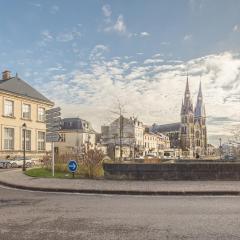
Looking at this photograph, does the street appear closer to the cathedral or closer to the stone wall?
the stone wall

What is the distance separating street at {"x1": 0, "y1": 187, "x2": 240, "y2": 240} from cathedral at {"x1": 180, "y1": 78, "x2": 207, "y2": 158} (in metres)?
155

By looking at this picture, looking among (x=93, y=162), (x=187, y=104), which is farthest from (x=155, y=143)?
(x=93, y=162)

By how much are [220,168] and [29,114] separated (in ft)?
154

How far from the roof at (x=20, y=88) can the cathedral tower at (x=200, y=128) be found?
389 feet

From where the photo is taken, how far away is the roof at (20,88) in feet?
196

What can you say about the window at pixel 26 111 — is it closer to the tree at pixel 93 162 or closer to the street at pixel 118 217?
the tree at pixel 93 162

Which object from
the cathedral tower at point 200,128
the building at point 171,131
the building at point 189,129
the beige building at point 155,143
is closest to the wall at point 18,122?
the beige building at point 155,143

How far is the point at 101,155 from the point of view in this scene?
24969 mm

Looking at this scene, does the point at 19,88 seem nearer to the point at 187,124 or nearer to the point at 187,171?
the point at 187,171

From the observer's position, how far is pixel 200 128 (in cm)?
18188

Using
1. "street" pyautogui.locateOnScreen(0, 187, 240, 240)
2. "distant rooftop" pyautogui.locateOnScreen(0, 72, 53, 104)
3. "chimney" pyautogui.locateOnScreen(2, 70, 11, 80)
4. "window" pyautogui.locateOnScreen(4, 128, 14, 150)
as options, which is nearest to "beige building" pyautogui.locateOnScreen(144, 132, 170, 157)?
"distant rooftop" pyautogui.locateOnScreen(0, 72, 53, 104)

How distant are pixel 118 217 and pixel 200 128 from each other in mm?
175655

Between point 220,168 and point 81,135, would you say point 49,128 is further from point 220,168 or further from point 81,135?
point 81,135

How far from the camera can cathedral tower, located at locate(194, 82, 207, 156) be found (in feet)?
588
